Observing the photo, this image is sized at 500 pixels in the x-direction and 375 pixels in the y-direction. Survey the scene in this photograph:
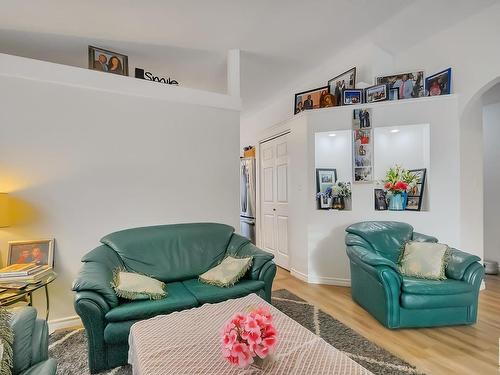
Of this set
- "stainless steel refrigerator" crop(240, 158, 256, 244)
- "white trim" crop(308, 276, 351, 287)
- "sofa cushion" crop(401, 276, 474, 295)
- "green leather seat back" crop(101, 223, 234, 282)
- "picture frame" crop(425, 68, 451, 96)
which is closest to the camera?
"sofa cushion" crop(401, 276, 474, 295)

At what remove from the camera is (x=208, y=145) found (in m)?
3.40

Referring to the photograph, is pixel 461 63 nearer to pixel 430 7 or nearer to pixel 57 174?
pixel 430 7

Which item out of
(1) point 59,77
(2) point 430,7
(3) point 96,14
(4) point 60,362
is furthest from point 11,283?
(2) point 430,7

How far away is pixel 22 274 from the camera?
2.12 meters

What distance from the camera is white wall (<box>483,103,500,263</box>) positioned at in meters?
4.12

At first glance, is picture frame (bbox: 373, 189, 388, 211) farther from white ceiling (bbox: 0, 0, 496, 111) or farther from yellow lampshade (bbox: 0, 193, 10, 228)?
yellow lampshade (bbox: 0, 193, 10, 228)

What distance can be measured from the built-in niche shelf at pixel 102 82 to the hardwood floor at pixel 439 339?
2735 millimetres

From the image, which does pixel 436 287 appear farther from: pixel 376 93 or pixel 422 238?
pixel 376 93

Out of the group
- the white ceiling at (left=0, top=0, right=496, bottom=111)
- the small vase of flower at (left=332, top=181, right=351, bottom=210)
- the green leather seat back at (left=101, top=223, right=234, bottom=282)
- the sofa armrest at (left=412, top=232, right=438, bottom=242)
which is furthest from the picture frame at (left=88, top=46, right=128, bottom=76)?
the sofa armrest at (left=412, top=232, right=438, bottom=242)

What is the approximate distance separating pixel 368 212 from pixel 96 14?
3.73 m

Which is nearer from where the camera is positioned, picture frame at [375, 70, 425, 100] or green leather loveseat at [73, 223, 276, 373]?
green leather loveseat at [73, 223, 276, 373]

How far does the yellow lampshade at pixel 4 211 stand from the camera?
2.21 m

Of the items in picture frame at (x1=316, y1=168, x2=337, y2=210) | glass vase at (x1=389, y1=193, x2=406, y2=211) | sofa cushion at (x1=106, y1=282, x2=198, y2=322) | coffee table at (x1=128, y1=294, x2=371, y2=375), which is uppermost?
picture frame at (x1=316, y1=168, x2=337, y2=210)

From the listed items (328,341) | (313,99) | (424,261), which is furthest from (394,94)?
(328,341)
